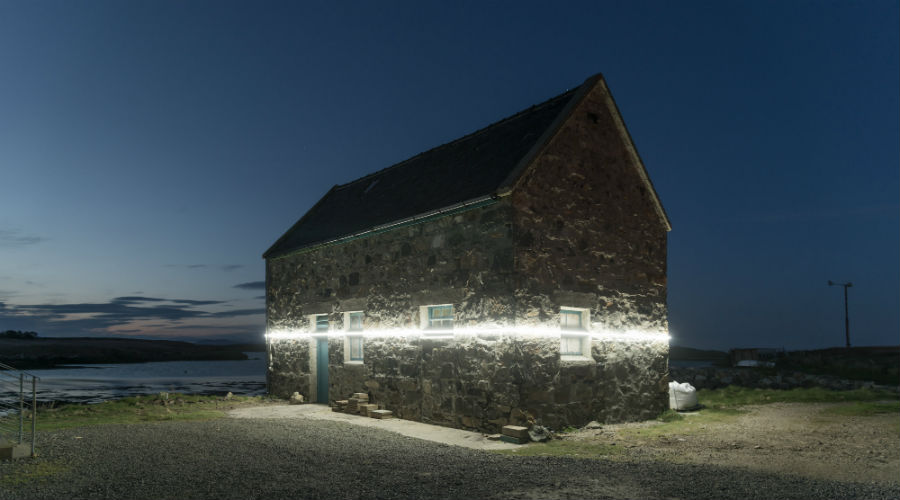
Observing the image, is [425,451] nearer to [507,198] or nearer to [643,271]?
[507,198]

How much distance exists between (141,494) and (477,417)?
615cm

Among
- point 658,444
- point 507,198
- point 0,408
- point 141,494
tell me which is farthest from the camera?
point 0,408

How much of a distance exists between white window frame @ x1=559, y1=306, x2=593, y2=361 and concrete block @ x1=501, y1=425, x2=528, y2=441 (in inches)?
78.3

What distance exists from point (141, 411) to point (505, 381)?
10.1 m

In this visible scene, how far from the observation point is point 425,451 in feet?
30.7

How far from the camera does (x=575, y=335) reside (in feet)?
39.7

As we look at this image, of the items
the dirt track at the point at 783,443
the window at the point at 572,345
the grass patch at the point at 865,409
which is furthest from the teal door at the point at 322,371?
the grass patch at the point at 865,409

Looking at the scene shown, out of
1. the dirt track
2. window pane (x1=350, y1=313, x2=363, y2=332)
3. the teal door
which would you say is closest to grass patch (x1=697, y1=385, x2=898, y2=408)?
the dirt track

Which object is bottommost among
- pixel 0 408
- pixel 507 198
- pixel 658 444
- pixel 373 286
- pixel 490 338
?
pixel 0 408

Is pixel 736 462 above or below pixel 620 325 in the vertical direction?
below

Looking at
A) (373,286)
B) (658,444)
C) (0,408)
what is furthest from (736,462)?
(0,408)

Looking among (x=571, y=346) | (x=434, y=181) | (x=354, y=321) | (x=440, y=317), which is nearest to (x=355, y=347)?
(x=354, y=321)

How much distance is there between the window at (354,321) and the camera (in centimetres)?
1534

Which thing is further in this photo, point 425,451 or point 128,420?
point 128,420
